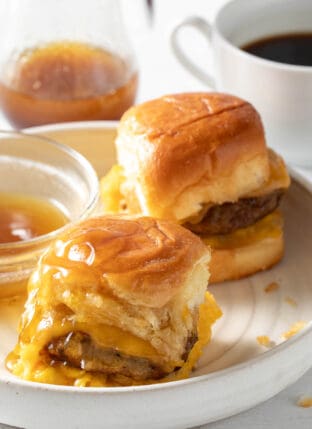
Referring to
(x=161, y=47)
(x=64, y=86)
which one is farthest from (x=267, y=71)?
(x=161, y=47)

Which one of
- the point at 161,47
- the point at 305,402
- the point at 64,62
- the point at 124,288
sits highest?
the point at 124,288

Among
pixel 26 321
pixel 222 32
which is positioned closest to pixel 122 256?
pixel 26 321

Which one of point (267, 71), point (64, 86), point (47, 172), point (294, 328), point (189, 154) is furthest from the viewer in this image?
point (64, 86)

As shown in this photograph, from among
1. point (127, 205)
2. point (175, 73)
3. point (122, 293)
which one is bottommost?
point (175, 73)

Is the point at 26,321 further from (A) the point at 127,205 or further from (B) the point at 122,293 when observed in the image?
(A) the point at 127,205

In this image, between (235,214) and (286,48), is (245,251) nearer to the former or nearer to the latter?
(235,214)

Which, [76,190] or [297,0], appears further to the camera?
[297,0]

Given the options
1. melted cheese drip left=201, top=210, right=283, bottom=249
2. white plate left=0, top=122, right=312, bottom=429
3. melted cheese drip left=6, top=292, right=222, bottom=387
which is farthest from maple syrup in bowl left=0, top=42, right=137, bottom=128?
melted cheese drip left=6, top=292, right=222, bottom=387
